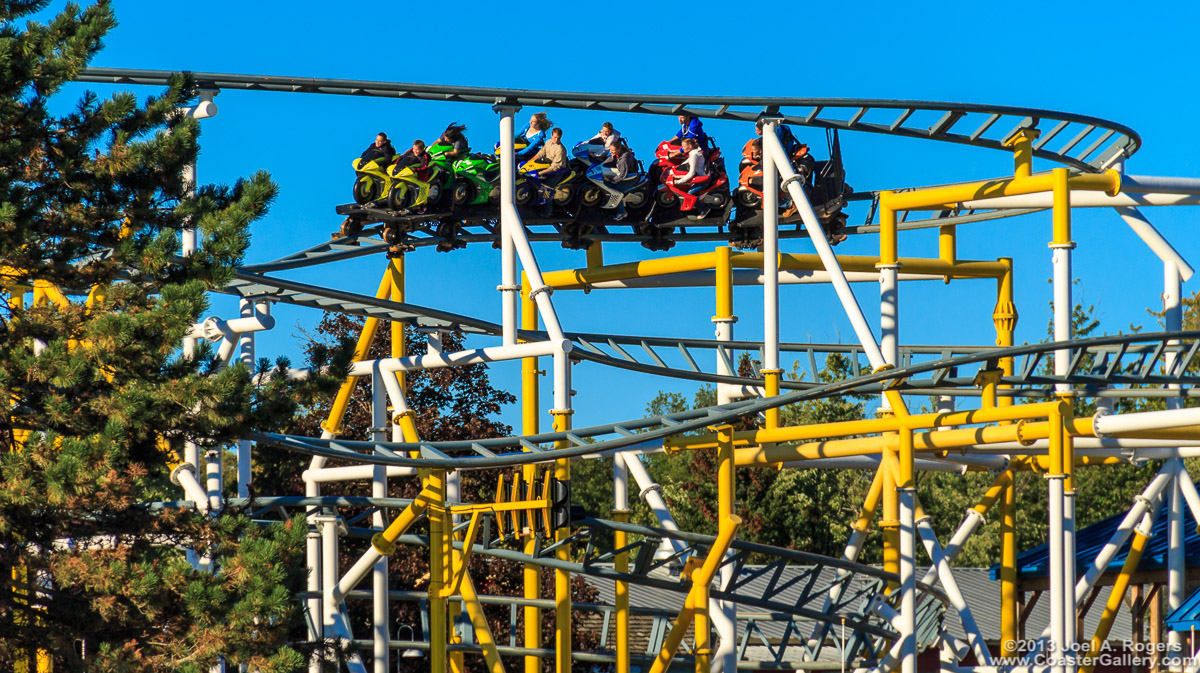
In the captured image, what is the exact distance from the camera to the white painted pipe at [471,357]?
41.2 feet

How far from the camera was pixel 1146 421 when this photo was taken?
475 inches

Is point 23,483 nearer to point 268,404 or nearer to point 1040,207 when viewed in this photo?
point 268,404

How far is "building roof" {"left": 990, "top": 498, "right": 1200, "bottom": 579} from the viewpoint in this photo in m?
16.7

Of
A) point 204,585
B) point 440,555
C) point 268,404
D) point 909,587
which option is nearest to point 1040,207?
point 909,587

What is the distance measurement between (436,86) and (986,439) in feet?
18.6

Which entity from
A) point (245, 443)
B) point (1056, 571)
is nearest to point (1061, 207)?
point (1056, 571)

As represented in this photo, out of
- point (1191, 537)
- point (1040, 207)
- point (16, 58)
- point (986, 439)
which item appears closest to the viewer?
point (16, 58)

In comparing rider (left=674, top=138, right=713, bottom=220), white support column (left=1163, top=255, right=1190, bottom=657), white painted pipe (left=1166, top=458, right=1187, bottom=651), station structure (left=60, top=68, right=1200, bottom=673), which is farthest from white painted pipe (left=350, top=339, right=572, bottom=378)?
white painted pipe (left=1166, top=458, right=1187, bottom=651)

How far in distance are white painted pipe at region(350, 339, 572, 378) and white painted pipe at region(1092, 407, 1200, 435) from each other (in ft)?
13.6

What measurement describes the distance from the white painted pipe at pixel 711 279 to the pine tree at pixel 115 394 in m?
5.44

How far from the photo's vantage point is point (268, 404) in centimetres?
1085

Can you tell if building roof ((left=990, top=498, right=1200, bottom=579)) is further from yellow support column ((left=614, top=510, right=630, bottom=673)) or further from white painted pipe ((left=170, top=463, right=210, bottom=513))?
white painted pipe ((left=170, top=463, right=210, bottom=513))

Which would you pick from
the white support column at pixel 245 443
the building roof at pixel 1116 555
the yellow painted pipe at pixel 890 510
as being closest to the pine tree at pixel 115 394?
the white support column at pixel 245 443

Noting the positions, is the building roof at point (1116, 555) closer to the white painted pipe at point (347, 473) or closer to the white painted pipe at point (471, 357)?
the white painted pipe at point (471, 357)
